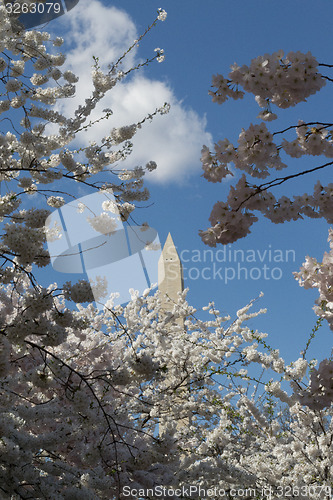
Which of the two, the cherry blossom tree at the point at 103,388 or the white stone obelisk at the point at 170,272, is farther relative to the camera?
the white stone obelisk at the point at 170,272

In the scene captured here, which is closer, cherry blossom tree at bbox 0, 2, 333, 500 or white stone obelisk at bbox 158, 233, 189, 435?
cherry blossom tree at bbox 0, 2, 333, 500

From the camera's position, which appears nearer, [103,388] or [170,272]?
[103,388]

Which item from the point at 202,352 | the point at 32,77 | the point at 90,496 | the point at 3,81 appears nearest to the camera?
the point at 90,496

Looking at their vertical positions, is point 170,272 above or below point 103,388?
above

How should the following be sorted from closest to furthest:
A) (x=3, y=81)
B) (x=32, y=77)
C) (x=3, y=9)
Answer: (x=3, y=9) → (x=3, y=81) → (x=32, y=77)

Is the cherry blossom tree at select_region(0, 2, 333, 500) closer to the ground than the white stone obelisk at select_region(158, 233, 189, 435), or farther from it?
closer to the ground

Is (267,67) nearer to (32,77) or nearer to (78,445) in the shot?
(32,77)

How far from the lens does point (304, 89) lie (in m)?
3.38

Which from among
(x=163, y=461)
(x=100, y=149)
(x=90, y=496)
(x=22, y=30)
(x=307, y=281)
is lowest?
(x=90, y=496)

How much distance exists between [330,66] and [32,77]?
4.15 metres

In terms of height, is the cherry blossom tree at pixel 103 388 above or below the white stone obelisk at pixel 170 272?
below

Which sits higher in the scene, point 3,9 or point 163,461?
point 3,9

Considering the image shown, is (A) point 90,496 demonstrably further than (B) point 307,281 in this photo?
Yes

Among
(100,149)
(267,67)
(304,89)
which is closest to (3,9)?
(100,149)
